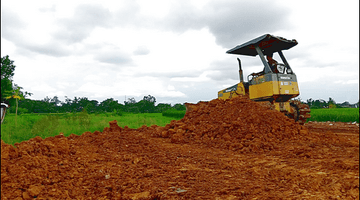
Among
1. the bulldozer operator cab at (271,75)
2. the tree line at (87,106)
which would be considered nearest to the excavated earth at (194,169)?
the bulldozer operator cab at (271,75)

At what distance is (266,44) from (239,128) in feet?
13.1

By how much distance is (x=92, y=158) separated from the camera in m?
4.56

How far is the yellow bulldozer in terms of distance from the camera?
8219mm

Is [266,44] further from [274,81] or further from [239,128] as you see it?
[239,128]

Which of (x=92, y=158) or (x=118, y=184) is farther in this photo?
(x=92, y=158)

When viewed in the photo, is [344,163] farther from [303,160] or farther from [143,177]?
[143,177]

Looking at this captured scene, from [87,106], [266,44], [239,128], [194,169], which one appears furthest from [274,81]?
[87,106]

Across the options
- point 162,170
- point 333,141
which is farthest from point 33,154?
point 333,141

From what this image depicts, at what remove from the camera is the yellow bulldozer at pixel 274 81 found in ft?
27.0

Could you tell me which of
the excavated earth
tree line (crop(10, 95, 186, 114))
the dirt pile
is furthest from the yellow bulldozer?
tree line (crop(10, 95, 186, 114))

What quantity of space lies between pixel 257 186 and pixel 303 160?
1976mm

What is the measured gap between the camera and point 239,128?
6.76m

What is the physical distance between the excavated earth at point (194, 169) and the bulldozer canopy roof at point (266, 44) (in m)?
Answer: 3.48

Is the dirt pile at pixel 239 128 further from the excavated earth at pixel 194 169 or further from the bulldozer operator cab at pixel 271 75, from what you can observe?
the bulldozer operator cab at pixel 271 75
